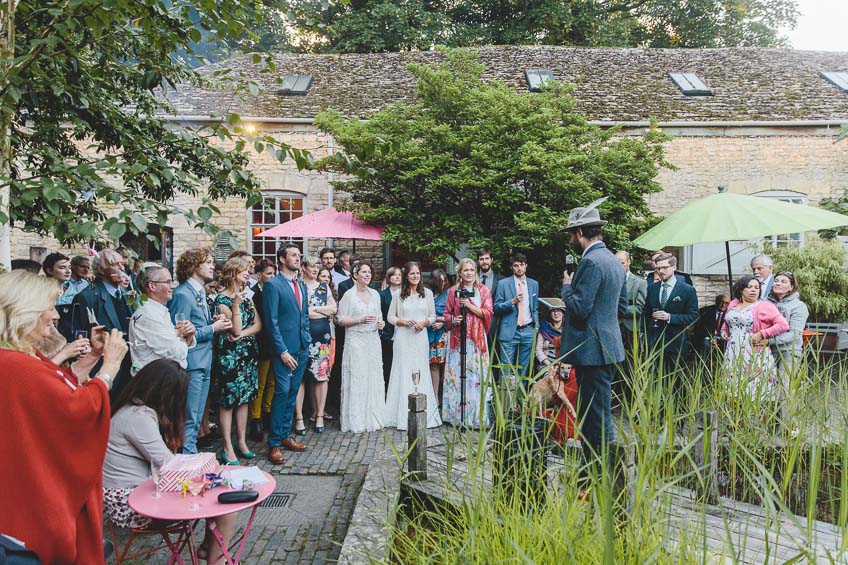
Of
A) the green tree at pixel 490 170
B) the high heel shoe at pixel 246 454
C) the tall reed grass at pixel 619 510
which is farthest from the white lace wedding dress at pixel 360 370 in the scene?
the tall reed grass at pixel 619 510

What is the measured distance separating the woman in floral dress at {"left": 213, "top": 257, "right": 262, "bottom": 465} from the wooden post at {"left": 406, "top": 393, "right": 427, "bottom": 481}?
6.89 feet

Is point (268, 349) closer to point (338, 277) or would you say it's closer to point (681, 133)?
point (338, 277)

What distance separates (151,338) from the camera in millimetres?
4680

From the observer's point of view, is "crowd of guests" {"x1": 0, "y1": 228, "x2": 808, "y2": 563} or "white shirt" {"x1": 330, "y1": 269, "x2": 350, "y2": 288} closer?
"crowd of guests" {"x1": 0, "y1": 228, "x2": 808, "y2": 563}

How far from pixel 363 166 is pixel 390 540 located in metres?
2.05

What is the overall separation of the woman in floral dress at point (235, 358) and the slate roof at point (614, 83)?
28.0ft

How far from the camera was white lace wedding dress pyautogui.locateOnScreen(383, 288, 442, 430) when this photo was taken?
693 cm

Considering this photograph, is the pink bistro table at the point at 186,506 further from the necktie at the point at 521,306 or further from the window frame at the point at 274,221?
the window frame at the point at 274,221

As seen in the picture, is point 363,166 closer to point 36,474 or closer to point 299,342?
point 36,474

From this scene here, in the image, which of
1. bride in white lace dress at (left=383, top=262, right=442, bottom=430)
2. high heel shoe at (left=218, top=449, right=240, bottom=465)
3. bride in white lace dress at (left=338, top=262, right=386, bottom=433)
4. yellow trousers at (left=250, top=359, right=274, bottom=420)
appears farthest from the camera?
bride in white lace dress at (left=383, top=262, right=442, bottom=430)

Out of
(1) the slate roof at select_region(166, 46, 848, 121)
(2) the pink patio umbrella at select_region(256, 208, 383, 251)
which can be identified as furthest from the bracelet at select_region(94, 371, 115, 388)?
(1) the slate roof at select_region(166, 46, 848, 121)

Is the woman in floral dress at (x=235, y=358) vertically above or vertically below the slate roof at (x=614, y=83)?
below

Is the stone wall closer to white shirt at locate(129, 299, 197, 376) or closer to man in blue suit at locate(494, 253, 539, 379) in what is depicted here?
man in blue suit at locate(494, 253, 539, 379)

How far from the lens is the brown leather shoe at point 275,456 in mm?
5559
